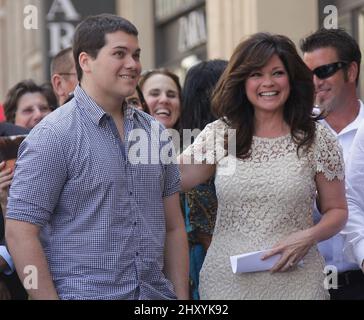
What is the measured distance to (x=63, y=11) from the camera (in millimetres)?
20125

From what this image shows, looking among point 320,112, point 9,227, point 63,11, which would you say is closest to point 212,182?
point 320,112

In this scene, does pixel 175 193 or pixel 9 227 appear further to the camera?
pixel 175 193

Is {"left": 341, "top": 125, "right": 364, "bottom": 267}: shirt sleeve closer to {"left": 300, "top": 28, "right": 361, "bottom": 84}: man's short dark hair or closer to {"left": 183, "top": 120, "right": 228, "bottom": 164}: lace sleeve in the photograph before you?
{"left": 183, "top": 120, "right": 228, "bottom": 164}: lace sleeve

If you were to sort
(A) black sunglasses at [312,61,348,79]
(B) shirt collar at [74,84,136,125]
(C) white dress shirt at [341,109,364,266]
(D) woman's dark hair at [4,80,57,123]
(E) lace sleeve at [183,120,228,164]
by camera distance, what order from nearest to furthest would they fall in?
(B) shirt collar at [74,84,136,125]
(E) lace sleeve at [183,120,228,164]
(C) white dress shirt at [341,109,364,266]
(A) black sunglasses at [312,61,348,79]
(D) woman's dark hair at [4,80,57,123]

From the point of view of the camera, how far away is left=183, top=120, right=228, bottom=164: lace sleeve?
5875mm

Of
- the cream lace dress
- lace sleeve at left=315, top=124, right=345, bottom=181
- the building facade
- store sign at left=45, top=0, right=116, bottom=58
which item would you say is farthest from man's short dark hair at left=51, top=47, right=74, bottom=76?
store sign at left=45, top=0, right=116, bottom=58

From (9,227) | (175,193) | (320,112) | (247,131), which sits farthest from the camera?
(320,112)

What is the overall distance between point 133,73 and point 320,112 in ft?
4.87

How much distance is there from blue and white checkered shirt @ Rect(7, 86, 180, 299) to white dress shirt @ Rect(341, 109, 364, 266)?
1.26 metres

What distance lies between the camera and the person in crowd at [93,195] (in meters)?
5.00

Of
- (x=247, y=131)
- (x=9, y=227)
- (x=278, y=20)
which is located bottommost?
(x=9, y=227)

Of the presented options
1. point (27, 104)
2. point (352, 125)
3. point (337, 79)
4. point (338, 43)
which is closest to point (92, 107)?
point (352, 125)

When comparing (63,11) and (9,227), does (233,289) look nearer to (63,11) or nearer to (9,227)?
(9,227)

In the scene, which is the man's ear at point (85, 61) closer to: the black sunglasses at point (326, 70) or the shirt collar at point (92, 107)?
the shirt collar at point (92, 107)
